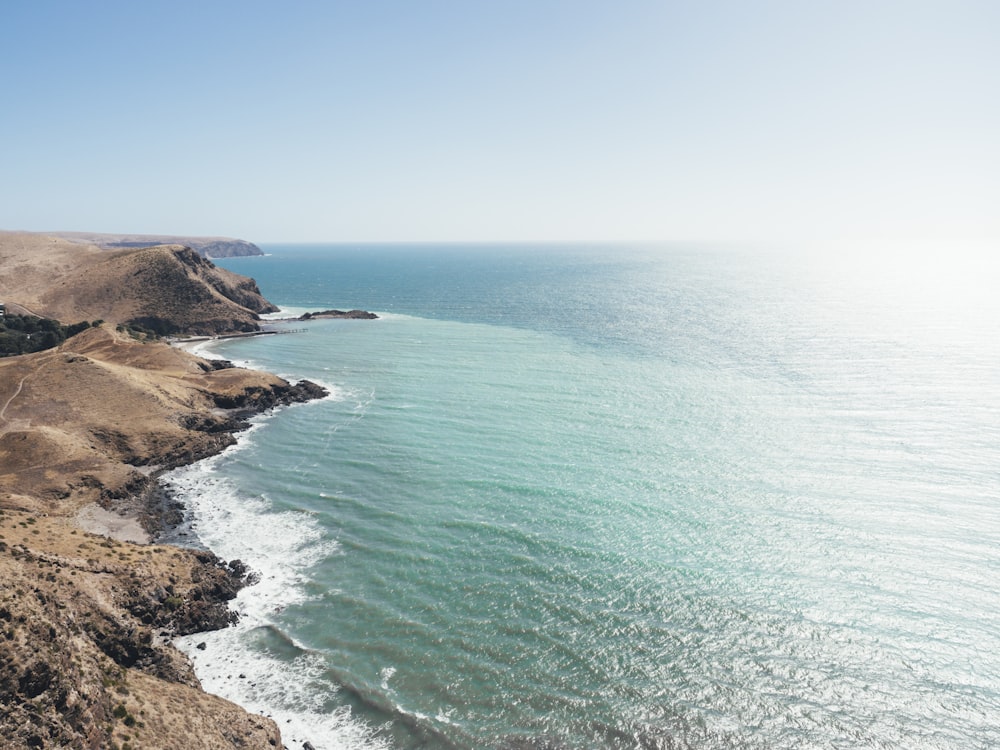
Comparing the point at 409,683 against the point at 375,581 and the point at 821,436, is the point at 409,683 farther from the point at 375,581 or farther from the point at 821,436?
the point at 821,436

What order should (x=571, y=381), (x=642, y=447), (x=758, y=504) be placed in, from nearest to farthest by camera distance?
(x=758, y=504) → (x=642, y=447) → (x=571, y=381)

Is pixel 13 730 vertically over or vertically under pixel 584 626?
over

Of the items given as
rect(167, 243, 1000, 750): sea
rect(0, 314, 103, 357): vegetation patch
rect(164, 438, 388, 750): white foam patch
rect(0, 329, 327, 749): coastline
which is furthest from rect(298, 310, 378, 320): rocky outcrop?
rect(164, 438, 388, 750): white foam patch

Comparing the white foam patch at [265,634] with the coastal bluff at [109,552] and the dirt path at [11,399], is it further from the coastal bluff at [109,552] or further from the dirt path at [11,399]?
the dirt path at [11,399]

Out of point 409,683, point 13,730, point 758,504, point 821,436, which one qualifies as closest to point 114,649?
point 13,730

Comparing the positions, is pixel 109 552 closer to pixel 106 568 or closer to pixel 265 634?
pixel 106 568

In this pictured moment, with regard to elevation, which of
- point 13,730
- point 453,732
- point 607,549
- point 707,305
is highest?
point 707,305

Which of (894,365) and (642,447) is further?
(894,365)

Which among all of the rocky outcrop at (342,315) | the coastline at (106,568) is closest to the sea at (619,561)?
the coastline at (106,568)

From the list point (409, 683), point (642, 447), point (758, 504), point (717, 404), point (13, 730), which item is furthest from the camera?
point (717, 404)
